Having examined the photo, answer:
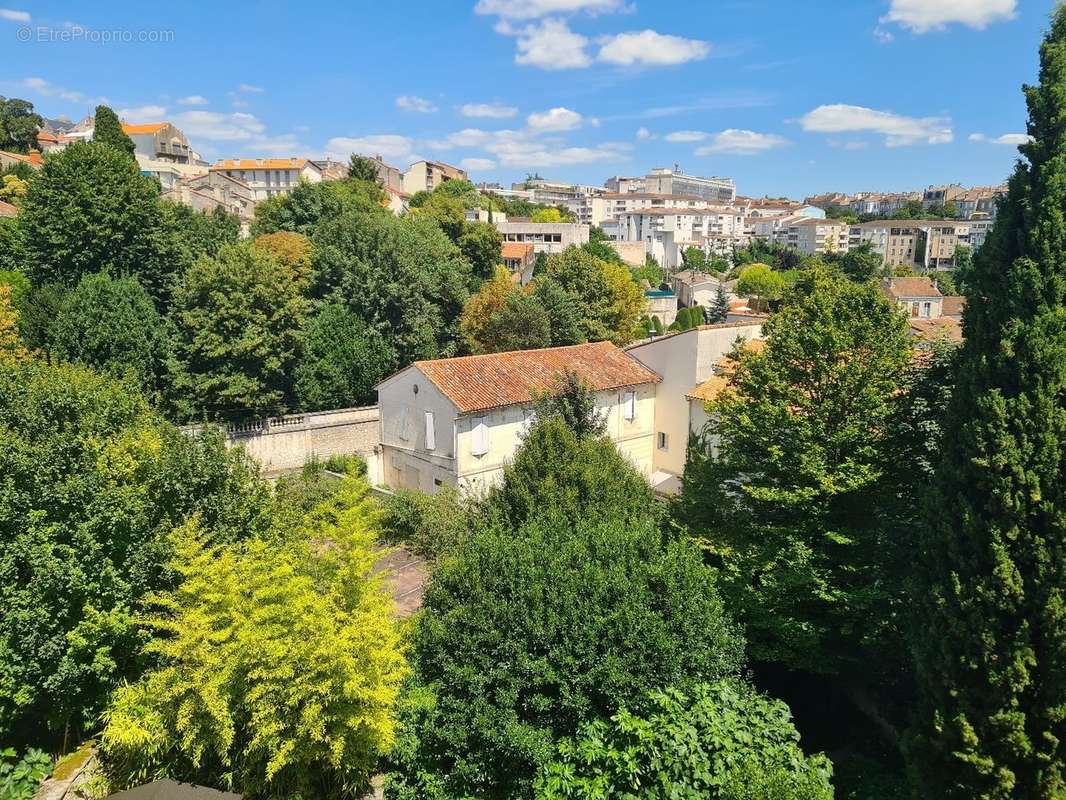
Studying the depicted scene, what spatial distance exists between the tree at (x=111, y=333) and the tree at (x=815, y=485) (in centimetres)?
2185

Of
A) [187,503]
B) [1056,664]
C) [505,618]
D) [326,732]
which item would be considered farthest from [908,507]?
[187,503]

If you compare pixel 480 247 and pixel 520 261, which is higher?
pixel 480 247

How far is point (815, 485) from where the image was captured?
1380 centimetres

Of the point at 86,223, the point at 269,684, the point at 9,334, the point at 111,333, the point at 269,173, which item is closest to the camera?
the point at 269,684

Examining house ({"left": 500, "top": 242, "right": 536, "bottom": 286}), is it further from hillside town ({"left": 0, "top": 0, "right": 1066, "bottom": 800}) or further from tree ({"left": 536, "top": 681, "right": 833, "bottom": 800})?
tree ({"left": 536, "top": 681, "right": 833, "bottom": 800})

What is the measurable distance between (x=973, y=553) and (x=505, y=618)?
709 cm

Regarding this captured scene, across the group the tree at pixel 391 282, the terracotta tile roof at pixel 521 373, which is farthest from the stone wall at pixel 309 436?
the tree at pixel 391 282

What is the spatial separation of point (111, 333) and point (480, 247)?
98.8ft

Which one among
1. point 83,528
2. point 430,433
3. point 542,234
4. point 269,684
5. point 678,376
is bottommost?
point 430,433

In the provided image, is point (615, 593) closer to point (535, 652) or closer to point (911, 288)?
point (535, 652)

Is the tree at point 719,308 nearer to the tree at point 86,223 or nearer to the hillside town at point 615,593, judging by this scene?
the hillside town at point 615,593

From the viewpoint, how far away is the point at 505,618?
36.2 feet

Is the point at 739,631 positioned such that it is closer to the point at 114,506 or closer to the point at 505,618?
the point at 505,618

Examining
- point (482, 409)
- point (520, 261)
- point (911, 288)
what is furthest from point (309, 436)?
point (911, 288)
